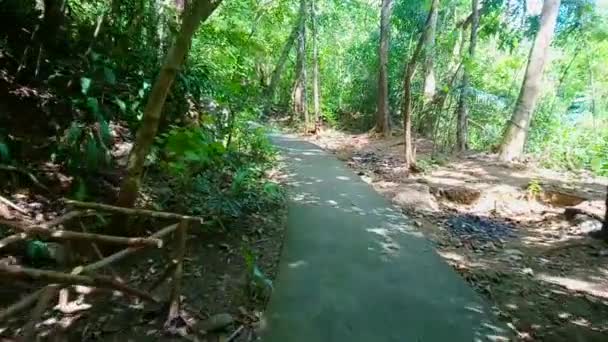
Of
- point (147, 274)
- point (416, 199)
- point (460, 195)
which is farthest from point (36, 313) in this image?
point (460, 195)

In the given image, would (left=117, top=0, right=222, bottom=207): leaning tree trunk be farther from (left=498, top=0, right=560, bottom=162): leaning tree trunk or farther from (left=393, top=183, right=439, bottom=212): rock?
(left=498, top=0, right=560, bottom=162): leaning tree trunk

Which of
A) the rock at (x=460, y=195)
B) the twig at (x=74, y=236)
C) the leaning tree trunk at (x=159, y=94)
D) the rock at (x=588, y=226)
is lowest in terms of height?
the rock at (x=588, y=226)

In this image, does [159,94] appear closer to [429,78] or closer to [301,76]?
[429,78]

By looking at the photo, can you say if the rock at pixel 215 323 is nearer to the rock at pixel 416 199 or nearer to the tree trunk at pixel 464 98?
the rock at pixel 416 199

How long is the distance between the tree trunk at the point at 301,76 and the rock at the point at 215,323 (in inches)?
422

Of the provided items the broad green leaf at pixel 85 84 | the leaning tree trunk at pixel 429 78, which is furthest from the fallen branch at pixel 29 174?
the leaning tree trunk at pixel 429 78

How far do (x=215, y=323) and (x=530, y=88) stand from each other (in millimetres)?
8871

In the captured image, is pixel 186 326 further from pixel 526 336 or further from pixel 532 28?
pixel 532 28

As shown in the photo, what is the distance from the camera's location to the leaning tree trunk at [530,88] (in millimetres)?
9180

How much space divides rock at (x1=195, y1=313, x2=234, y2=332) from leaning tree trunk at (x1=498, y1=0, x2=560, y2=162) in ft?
26.8

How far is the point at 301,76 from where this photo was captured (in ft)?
48.7

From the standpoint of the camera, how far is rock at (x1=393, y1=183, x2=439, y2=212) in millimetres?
6457

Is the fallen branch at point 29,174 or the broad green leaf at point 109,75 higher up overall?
the broad green leaf at point 109,75

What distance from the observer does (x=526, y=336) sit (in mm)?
3207
